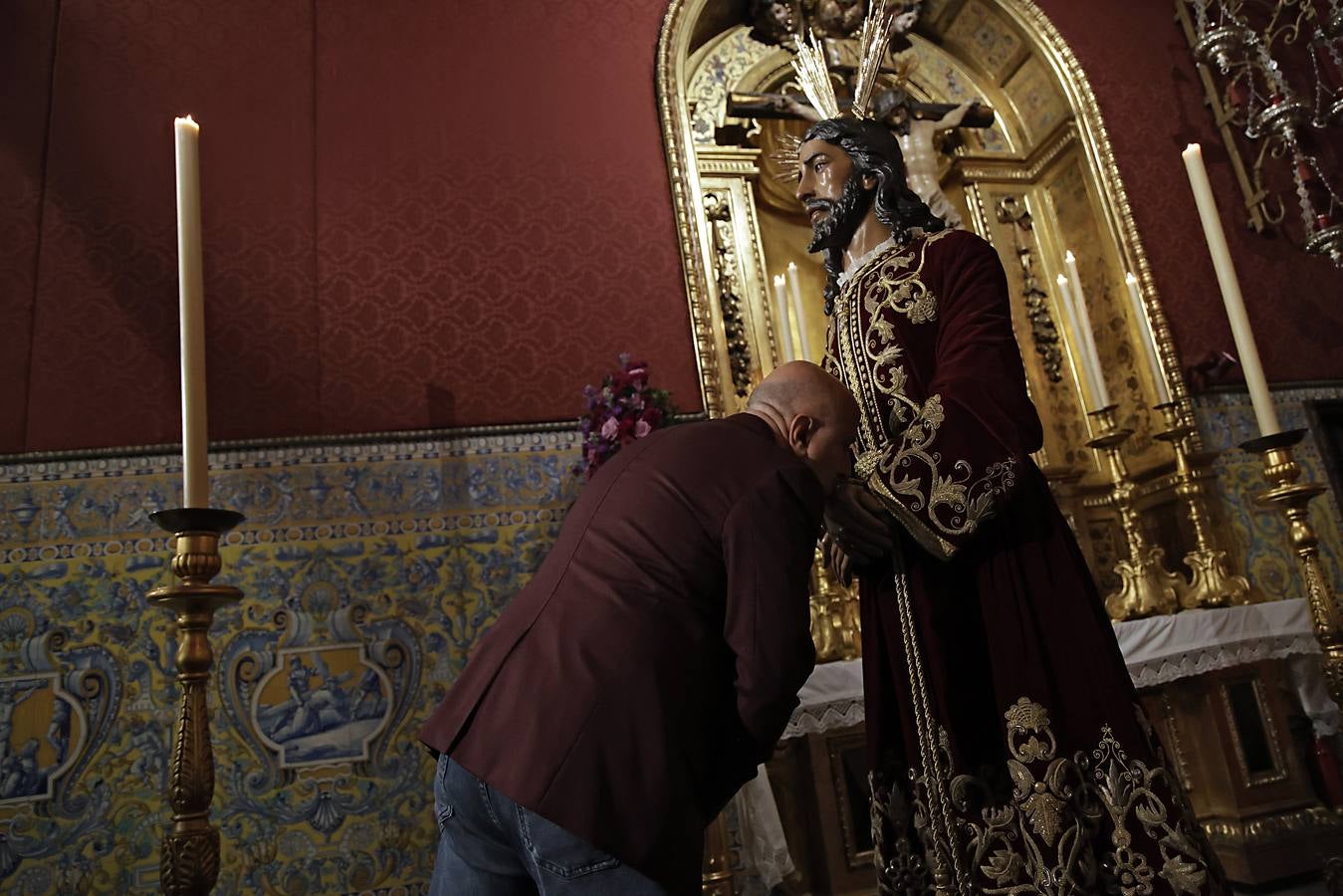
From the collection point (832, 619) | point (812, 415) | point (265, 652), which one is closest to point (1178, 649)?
point (832, 619)

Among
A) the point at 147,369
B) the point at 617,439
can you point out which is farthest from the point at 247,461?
the point at 617,439

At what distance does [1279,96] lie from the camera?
4172mm

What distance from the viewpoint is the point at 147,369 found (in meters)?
3.05

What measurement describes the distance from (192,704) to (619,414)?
1.48m

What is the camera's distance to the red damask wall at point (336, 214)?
3086 mm

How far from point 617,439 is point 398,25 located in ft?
6.67

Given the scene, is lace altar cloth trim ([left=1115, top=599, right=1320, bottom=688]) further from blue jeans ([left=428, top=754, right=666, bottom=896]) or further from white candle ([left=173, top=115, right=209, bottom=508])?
white candle ([left=173, top=115, right=209, bottom=508])

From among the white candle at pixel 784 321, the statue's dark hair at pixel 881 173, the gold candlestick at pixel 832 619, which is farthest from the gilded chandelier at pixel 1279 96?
the statue's dark hair at pixel 881 173

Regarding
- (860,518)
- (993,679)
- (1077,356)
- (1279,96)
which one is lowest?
(993,679)

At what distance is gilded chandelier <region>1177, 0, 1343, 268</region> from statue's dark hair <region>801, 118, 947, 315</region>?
115 inches

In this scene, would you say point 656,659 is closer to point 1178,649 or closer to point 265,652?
point 265,652

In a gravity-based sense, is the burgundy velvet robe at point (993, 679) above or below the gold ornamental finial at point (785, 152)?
below

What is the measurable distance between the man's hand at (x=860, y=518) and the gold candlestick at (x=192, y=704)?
45.8 inches

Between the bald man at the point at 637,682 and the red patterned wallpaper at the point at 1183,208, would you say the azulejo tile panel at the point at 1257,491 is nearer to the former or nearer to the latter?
the red patterned wallpaper at the point at 1183,208
